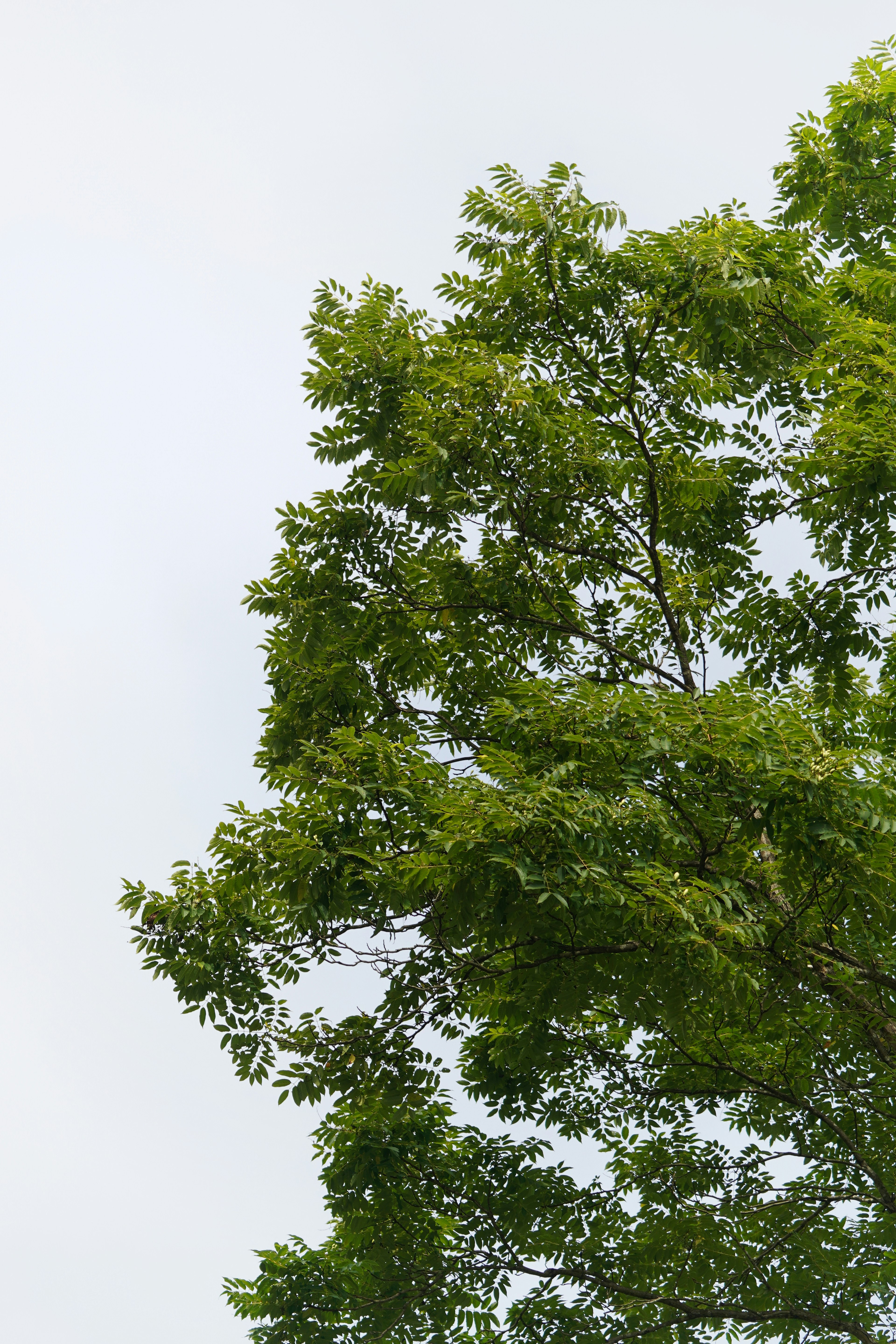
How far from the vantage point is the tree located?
312 inches

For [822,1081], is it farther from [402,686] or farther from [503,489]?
[503,489]

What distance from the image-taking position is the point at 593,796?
7.69 m

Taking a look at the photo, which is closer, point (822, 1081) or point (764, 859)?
point (764, 859)

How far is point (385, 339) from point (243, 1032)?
19.7 ft

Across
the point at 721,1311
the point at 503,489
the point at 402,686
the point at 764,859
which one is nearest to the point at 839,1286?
the point at 721,1311

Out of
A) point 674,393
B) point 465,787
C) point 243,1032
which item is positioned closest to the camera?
point 465,787

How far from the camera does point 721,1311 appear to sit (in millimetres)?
10336

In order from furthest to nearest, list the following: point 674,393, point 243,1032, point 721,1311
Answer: point 674,393, point 721,1311, point 243,1032

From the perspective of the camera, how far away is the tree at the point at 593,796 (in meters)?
7.92

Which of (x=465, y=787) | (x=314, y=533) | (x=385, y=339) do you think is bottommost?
(x=465, y=787)

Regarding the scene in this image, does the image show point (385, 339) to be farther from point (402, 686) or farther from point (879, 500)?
point (879, 500)

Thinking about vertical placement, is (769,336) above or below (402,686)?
above

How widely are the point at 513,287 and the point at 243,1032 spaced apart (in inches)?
273

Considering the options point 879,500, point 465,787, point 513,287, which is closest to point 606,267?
point 513,287
